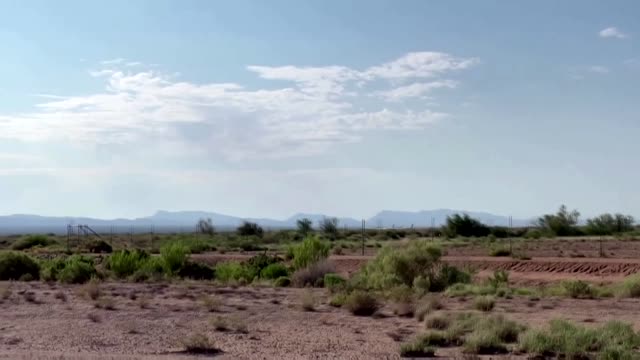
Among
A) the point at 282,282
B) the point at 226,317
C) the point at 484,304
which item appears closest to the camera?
the point at 226,317

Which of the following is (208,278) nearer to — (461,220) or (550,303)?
(550,303)

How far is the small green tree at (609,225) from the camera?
11906cm

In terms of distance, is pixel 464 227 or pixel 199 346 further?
pixel 464 227

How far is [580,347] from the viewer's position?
19.4m

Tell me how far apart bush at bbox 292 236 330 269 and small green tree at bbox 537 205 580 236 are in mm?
75152

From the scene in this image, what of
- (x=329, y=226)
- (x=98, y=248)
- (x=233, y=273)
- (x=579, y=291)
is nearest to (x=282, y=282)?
(x=233, y=273)

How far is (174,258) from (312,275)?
33.2 feet

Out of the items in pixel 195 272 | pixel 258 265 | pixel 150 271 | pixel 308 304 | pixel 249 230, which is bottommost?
pixel 308 304

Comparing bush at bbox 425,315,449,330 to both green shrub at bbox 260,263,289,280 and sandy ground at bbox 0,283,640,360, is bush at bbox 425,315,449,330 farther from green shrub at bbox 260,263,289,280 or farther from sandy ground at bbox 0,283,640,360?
green shrub at bbox 260,263,289,280

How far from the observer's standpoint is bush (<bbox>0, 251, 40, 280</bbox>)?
45.8 m

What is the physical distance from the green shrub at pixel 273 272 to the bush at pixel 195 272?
3.02 m

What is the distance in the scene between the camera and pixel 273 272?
1825 inches

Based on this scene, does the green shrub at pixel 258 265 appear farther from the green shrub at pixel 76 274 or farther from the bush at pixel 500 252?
the bush at pixel 500 252

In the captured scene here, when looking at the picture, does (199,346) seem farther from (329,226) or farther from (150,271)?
(329,226)
